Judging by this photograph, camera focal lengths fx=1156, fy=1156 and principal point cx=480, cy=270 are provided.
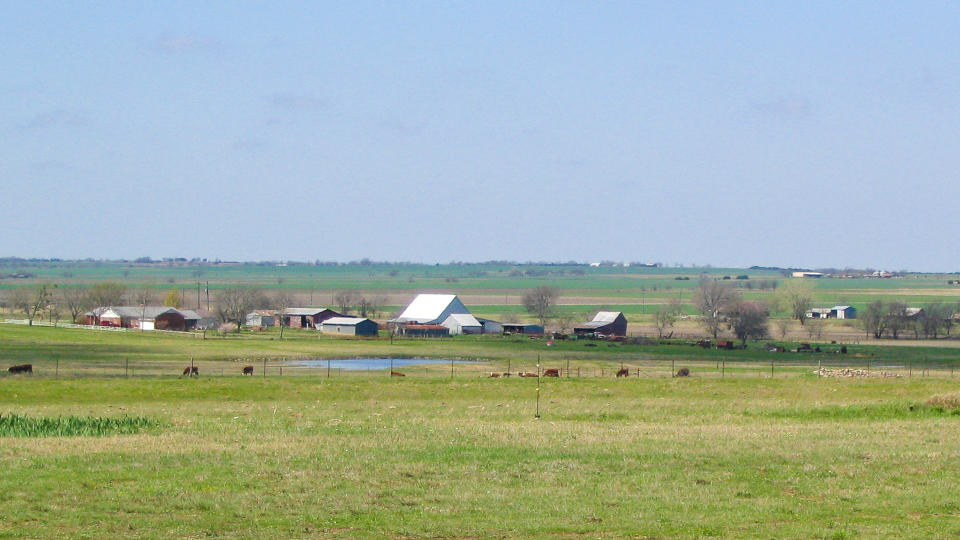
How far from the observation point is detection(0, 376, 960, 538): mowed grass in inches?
693

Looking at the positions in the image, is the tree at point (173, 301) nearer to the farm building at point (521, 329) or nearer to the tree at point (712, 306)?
the farm building at point (521, 329)

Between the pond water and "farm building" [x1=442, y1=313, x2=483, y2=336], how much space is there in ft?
145

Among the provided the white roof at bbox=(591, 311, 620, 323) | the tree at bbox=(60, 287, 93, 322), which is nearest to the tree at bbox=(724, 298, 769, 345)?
the white roof at bbox=(591, 311, 620, 323)

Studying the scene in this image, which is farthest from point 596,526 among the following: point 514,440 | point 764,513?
point 514,440

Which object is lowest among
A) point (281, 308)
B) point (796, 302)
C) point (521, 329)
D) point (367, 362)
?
point (367, 362)

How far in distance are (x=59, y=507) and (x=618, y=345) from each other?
313 ft

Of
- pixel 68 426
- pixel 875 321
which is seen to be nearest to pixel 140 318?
pixel 875 321

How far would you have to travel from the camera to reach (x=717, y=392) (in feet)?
159

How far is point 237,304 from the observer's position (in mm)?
149000

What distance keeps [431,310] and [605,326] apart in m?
22.0

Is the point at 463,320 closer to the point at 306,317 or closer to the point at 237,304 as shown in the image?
the point at 306,317

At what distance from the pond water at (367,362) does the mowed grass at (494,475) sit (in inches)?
1558

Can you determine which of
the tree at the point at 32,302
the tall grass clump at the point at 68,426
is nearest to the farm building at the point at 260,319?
the tree at the point at 32,302

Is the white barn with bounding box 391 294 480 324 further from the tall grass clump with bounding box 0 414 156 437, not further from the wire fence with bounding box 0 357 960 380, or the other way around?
the tall grass clump with bounding box 0 414 156 437
